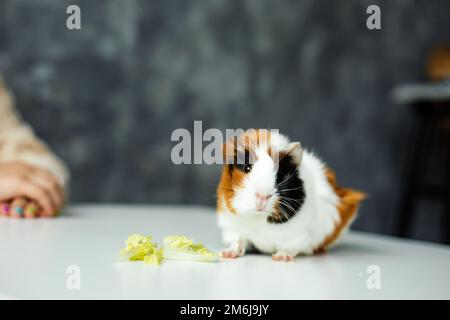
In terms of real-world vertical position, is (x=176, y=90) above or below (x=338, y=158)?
above

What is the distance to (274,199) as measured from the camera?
0.88 m

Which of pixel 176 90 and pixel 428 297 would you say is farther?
pixel 176 90

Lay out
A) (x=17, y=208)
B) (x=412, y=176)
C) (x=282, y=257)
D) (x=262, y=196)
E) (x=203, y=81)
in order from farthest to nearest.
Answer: (x=412, y=176) < (x=203, y=81) < (x=17, y=208) < (x=282, y=257) < (x=262, y=196)

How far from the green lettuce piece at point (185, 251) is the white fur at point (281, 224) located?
5cm

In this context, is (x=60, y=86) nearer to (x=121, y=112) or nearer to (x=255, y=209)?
(x=121, y=112)

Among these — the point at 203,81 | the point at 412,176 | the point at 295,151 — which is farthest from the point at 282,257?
the point at 412,176

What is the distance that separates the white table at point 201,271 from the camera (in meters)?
0.74

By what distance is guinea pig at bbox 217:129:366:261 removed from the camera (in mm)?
876

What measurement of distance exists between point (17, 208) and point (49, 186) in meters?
0.10

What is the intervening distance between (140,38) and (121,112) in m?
0.34

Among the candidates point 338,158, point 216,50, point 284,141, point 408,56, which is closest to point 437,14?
point 408,56

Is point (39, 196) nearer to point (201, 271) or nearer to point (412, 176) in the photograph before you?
point (201, 271)

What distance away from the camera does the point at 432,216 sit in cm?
355

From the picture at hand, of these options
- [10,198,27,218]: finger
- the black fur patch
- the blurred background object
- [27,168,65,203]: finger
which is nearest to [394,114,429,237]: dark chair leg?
the blurred background object
